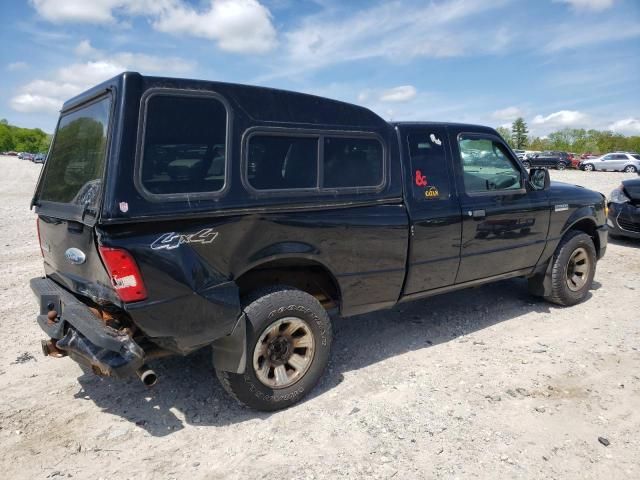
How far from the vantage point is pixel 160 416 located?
317cm

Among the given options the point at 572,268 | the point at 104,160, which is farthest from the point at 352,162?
the point at 572,268

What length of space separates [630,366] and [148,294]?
3808mm

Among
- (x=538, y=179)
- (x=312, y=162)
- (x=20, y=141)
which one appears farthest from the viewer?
(x=20, y=141)

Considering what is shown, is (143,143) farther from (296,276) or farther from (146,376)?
(296,276)

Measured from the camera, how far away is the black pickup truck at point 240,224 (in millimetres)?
2602

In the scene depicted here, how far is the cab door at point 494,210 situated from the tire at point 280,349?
5.38 feet

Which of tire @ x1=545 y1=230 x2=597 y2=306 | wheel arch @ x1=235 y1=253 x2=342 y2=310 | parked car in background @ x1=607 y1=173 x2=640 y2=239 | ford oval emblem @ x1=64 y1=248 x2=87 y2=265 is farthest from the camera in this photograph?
parked car in background @ x1=607 y1=173 x2=640 y2=239

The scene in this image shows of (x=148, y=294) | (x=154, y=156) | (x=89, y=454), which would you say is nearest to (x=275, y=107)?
(x=154, y=156)

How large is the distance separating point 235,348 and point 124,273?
2.77ft

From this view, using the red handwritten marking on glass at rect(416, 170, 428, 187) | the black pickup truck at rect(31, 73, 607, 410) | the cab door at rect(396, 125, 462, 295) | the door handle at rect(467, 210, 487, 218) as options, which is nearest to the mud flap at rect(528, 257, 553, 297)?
the black pickup truck at rect(31, 73, 607, 410)

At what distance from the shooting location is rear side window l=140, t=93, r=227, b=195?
104 inches

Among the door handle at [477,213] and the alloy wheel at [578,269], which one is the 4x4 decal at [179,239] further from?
the alloy wheel at [578,269]

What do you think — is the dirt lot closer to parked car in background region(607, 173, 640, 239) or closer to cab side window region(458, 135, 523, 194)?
cab side window region(458, 135, 523, 194)

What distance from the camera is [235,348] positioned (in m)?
2.95
